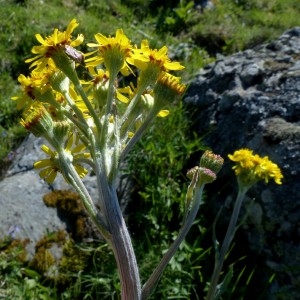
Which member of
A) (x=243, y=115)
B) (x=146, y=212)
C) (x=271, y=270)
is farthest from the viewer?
(x=243, y=115)

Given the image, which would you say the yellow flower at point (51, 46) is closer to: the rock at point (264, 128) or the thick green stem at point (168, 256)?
the thick green stem at point (168, 256)

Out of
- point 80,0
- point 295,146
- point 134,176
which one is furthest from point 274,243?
point 80,0

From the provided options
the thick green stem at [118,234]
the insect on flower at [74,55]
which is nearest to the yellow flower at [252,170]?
the thick green stem at [118,234]

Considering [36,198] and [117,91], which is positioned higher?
[117,91]

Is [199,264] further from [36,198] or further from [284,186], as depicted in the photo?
[36,198]

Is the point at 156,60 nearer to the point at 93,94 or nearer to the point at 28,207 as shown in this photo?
the point at 93,94

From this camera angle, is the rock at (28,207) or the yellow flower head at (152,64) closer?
the yellow flower head at (152,64)

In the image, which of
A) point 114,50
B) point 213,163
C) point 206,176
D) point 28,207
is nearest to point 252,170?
point 213,163
